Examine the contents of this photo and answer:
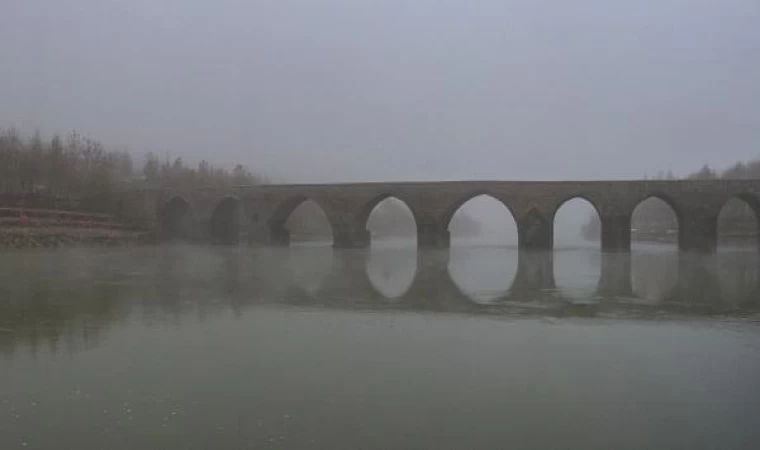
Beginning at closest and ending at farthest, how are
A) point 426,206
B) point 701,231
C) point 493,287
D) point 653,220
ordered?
point 493,287 → point 701,231 → point 426,206 → point 653,220

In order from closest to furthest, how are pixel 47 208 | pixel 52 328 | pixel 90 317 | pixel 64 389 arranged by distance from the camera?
pixel 64 389, pixel 52 328, pixel 90 317, pixel 47 208

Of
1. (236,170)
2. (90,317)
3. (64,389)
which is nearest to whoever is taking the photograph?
(64,389)

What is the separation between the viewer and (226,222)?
2312 inches

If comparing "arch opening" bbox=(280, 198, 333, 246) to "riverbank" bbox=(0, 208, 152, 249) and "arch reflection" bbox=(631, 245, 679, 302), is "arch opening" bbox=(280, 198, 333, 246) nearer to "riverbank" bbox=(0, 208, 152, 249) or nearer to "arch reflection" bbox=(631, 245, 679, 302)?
"riverbank" bbox=(0, 208, 152, 249)

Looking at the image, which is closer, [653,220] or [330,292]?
[330,292]

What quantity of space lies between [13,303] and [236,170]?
99.0m

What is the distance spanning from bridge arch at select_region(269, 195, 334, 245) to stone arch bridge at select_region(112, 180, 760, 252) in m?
0.13

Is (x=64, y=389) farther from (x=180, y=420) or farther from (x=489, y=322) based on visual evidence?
(x=489, y=322)

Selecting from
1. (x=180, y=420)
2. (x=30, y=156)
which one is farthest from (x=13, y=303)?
(x=30, y=156)

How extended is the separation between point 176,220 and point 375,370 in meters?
56.3

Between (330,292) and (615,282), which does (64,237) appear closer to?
(330,292)

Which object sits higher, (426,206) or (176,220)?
(426,206)

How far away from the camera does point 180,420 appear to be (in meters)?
6.05

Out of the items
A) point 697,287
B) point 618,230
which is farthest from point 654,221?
point 697,287
